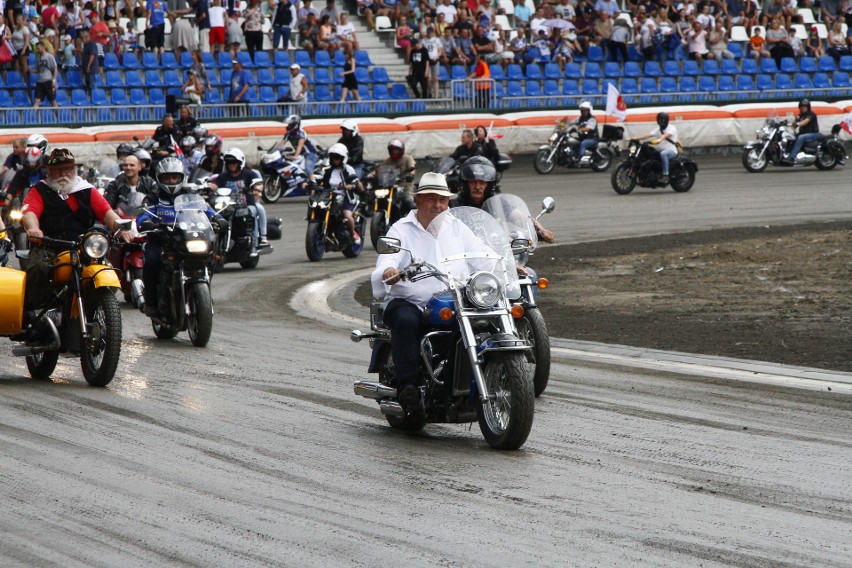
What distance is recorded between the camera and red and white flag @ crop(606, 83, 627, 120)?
34.4 m

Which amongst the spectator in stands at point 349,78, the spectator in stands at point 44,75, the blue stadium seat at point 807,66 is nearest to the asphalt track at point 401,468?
the spectator in stands at point 44,75

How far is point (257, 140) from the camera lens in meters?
31.7

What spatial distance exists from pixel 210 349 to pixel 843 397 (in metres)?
5.72

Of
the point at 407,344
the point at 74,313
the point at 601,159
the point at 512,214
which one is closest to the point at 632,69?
the point at 601,159

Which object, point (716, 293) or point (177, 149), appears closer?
point (716, 293)

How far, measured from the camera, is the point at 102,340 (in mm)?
10500

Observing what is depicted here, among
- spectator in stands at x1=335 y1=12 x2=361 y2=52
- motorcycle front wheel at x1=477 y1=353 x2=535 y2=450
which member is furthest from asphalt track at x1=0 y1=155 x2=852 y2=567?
spectator in stands at x1=335 y1=12 x2=361 y2=52

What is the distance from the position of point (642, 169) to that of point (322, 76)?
Result: 30.1 feet

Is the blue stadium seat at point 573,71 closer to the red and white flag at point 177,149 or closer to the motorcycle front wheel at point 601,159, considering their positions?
the motorcycle front wheel at point 601,159

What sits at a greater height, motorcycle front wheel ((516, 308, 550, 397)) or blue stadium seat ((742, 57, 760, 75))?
motorcycle front wheel ((516, 308, 550, 397))

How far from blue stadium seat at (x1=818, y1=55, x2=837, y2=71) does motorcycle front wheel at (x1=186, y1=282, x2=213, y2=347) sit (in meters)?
34.2

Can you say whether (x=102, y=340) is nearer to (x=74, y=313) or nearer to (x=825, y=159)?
(x=74, y=313)

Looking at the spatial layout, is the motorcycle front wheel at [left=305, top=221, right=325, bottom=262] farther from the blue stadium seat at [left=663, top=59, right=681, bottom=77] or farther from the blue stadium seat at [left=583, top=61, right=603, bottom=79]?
the blue stadium seat at [left=663, top=59, right=681, bottom=77]

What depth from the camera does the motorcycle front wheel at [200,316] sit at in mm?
12891
